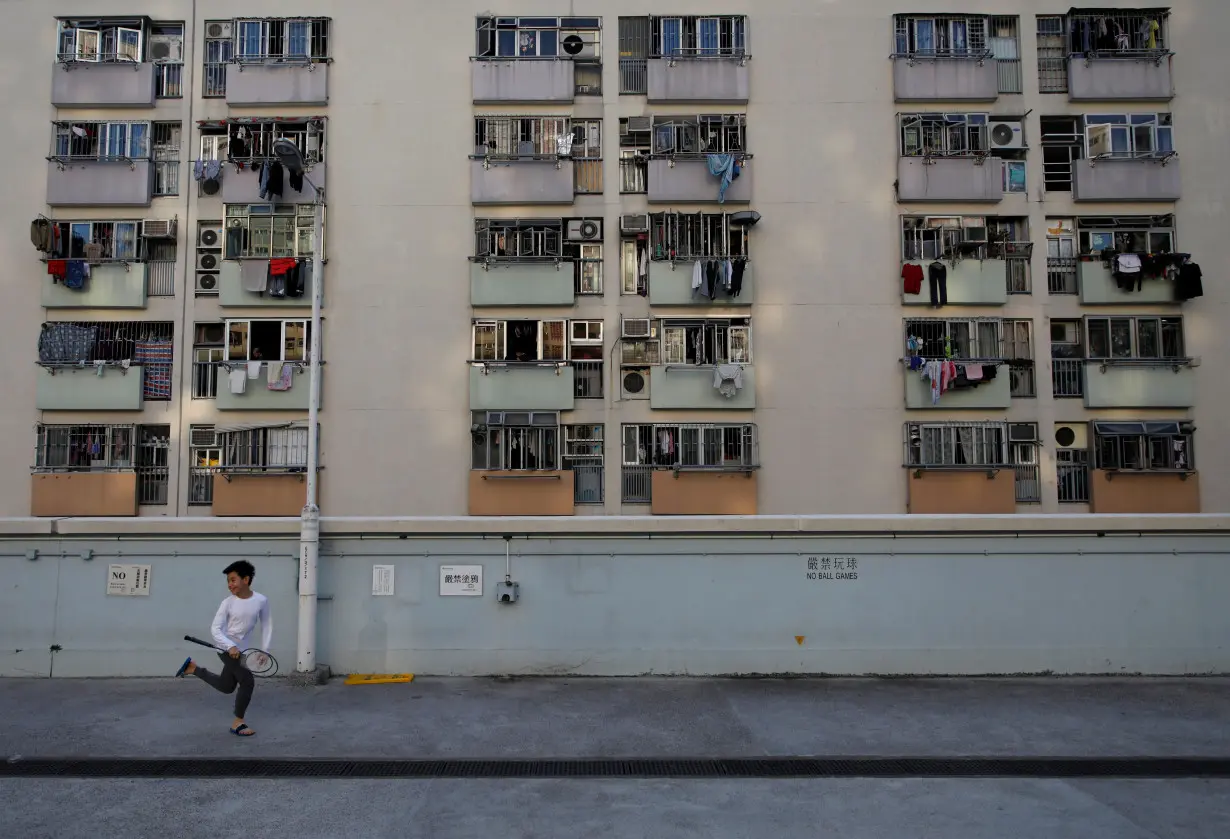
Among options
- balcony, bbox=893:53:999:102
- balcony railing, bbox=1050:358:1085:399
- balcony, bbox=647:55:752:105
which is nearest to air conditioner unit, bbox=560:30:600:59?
balcony, bbox=647:55:752:105

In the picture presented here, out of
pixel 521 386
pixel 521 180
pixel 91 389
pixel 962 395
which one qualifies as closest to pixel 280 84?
pixel 521 180

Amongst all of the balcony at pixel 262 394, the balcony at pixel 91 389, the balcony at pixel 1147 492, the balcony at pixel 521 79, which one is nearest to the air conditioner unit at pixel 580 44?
the balcony at pixel 521 79

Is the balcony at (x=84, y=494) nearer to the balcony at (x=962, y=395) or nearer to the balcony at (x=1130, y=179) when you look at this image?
the balcony at (x=962, y=395)

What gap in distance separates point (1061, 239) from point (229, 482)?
54.1 ft

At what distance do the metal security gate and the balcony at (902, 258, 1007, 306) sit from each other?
6245 millimetres

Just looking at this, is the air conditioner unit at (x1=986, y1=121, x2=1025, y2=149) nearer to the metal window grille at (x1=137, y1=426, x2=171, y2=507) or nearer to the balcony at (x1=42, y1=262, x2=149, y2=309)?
the balcony at (x1=42, y1=262, x2=149, y2=309)

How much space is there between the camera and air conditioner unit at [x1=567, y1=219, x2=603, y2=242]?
54.9ft

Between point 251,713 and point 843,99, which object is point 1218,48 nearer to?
point 843,99

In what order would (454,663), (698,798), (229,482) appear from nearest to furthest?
(698,798), (454,663), (229,482)

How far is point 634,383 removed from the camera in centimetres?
1667

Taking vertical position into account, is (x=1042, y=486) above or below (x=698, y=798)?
above

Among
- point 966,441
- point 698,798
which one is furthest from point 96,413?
point 966,441

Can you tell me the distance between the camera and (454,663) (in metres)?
13.6

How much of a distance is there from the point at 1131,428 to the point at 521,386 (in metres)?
11.4
